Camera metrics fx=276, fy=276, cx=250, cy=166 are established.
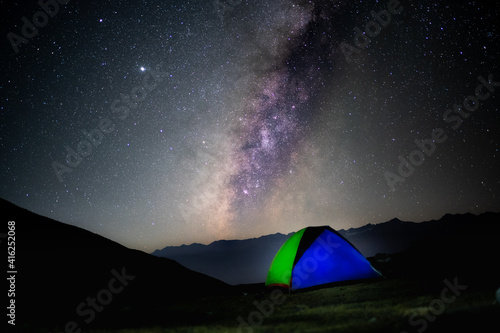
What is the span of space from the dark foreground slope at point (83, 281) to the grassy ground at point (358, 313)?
3.43 ft

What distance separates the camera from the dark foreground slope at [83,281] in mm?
6343

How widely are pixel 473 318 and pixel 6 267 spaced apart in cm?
1450

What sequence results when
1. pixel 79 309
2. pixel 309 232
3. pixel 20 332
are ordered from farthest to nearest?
pixel 309 232, pixel 79 309, pixel 20 332

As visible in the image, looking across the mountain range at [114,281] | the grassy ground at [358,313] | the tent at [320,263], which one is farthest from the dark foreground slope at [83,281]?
the tent at [320,263]

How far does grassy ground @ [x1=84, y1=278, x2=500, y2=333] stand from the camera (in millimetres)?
3627

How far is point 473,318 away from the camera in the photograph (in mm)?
3482

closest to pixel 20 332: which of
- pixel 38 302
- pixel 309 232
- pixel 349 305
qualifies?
pixel 38 302

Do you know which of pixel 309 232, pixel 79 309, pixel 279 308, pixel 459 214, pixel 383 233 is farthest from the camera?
pixel 383 233

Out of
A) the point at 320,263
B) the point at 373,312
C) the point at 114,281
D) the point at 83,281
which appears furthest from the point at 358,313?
the point at 114,281

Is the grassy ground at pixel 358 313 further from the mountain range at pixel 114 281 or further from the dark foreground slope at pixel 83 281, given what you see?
the dark foreground slope at pixel 83 281

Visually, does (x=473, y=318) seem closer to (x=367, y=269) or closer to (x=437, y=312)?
(x=437, y=312)

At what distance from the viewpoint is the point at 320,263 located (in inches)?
368

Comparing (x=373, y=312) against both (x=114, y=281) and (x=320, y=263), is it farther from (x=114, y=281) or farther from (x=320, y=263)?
(x=114, y=281)

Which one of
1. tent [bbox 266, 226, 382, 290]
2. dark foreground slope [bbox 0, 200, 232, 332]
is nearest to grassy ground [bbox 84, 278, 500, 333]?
dark foreground slope [bbox 0, 200, 232, 332]
